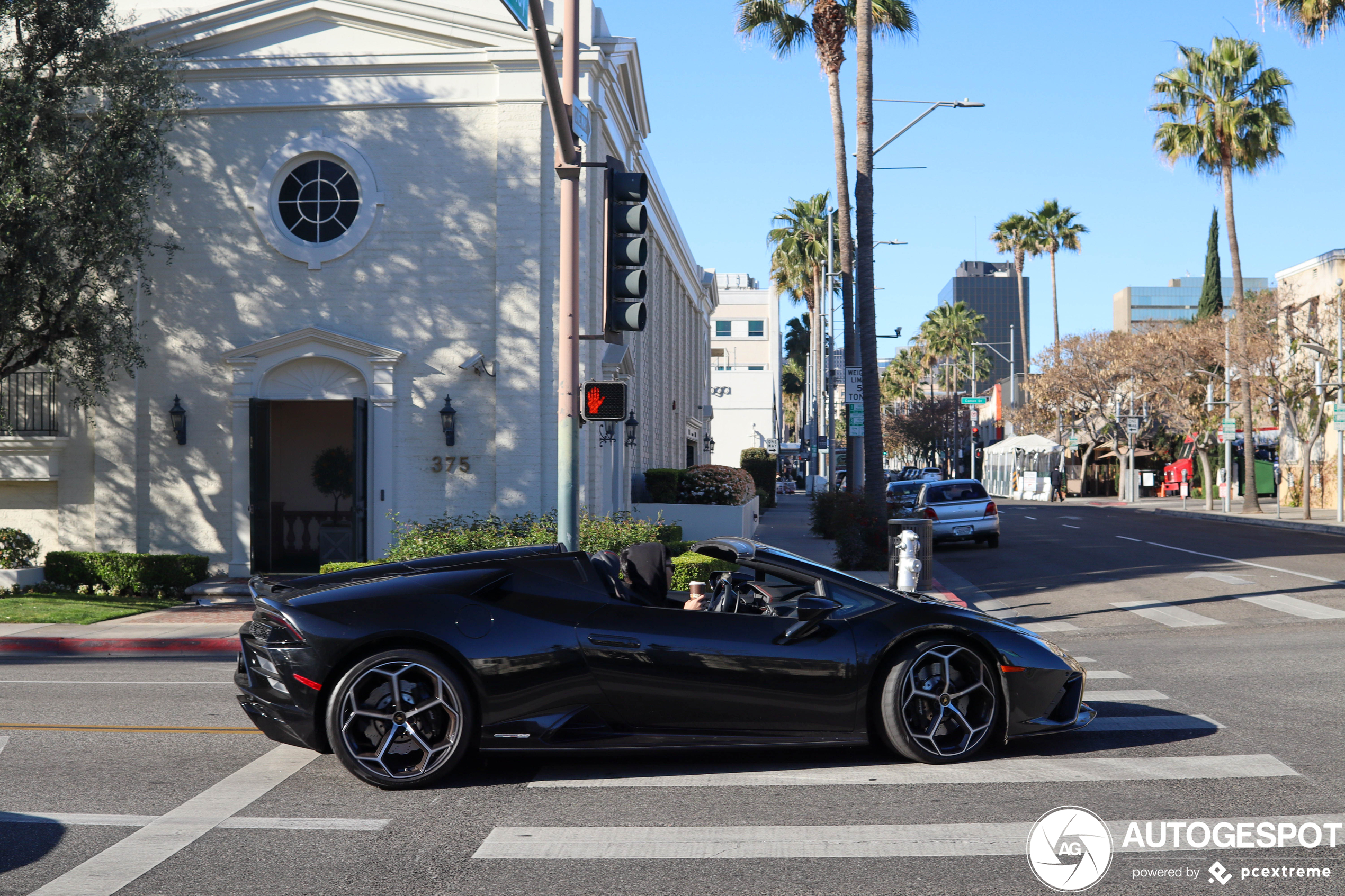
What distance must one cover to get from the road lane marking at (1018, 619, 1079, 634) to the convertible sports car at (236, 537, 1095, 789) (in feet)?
22.1

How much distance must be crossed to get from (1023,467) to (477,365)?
60.0 m

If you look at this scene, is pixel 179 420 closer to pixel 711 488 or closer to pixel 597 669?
pixel 711 488

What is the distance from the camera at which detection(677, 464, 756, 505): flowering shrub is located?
82.5ft

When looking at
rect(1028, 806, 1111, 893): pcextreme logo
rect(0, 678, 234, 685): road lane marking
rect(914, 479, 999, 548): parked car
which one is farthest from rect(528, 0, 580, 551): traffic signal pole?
rect(914, 479, 999, 548): parked car

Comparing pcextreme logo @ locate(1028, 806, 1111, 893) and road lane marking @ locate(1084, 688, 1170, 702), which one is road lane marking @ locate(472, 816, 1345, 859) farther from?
road lane marking @ locate(1084, 688, 1170, 702)

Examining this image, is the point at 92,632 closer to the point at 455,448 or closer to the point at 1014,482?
the point at 455,448

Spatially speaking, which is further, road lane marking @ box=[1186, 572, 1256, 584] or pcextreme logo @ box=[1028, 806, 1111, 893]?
road lane marking @ box=[1186, 572, 1256, 584]

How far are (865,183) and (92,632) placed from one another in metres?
15.8

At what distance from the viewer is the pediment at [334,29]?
58.6 ft

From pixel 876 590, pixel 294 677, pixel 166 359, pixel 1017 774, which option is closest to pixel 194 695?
pixel 294 677

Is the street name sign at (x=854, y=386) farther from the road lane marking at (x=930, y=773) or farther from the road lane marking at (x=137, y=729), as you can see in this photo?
the road lane marking at (x=137, y=729)

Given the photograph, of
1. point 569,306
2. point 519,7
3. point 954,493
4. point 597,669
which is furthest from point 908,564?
point 954,493

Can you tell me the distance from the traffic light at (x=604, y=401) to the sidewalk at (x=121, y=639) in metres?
4.84

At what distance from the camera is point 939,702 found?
599cm
